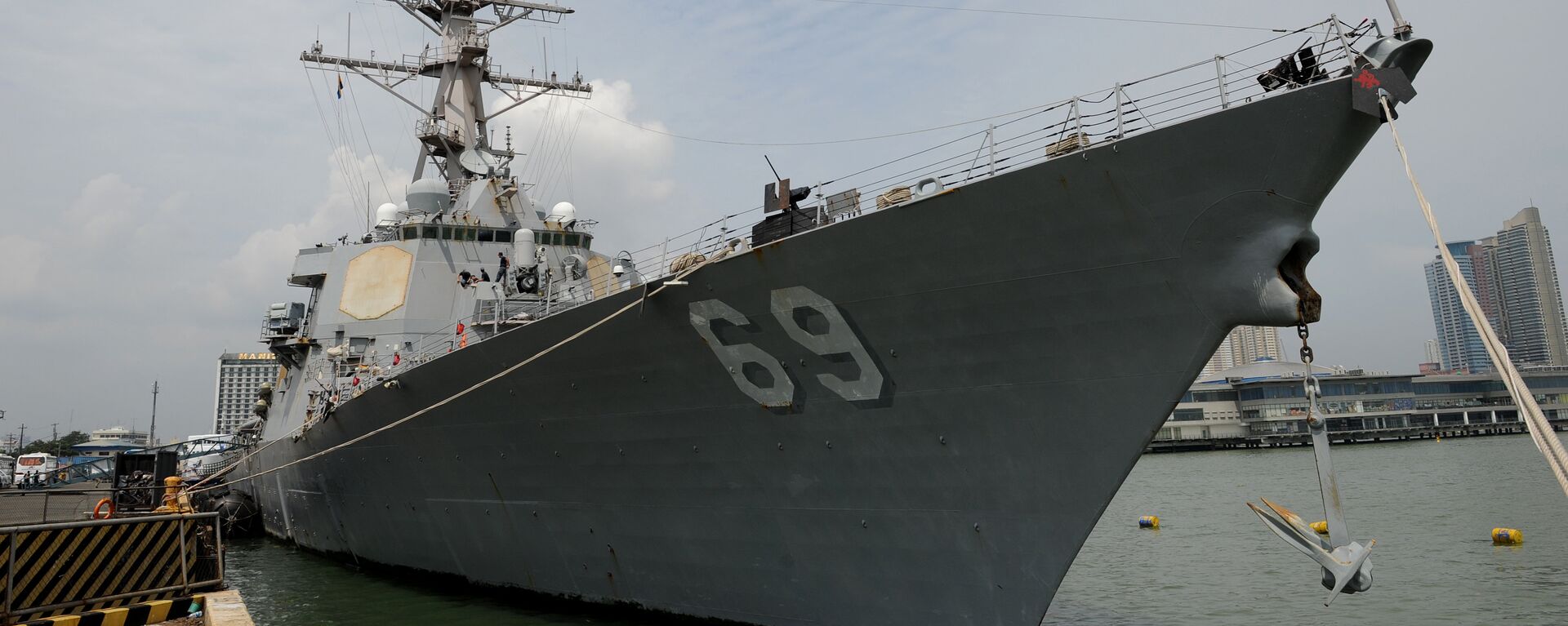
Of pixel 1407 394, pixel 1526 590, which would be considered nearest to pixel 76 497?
pixel 1526 590

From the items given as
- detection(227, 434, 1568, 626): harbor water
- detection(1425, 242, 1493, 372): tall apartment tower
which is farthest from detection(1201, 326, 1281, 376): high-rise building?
detection(227, 434, 1568, 626): harbor water

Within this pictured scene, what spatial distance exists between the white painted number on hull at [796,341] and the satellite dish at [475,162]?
1014 cm

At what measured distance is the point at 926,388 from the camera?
656 centimetres

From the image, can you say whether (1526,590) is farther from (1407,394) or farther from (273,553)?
(1407,394)

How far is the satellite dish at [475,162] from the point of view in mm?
16109

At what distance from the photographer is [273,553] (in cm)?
1576

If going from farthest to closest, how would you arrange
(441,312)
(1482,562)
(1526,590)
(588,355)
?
(441,312) → (1482,562) → (1526,590) → (588,355)

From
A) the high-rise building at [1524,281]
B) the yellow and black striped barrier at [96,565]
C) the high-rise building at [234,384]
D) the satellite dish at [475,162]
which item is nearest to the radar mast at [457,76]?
the satellite dish at [475,162]

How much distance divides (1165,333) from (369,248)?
12511 millimetres

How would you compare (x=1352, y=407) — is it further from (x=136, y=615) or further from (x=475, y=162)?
(x=136, y=615)

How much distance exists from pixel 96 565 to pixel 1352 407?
64.5m

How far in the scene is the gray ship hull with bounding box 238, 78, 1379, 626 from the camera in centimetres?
554

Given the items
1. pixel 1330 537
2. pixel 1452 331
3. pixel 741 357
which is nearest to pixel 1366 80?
pixel 1330 537

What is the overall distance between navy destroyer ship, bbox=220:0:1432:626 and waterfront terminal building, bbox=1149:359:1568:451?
5238 cm
